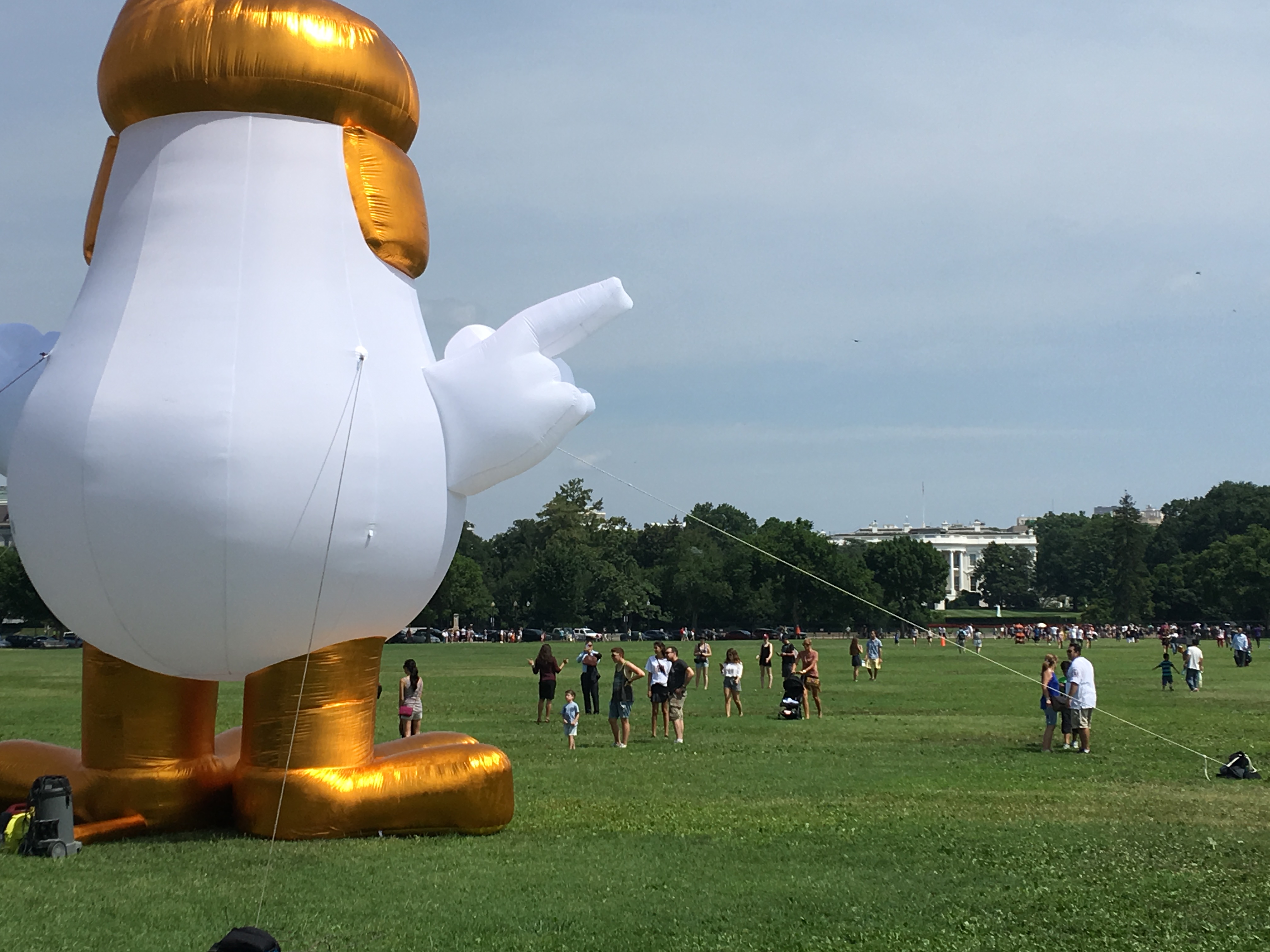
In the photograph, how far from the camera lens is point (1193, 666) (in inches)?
1094

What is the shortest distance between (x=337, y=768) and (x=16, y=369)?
13.0 ft

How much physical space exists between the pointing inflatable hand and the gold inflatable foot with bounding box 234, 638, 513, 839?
63.1 inches

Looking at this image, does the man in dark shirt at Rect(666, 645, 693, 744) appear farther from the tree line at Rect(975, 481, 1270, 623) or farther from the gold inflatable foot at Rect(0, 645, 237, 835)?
the tree line at Rect(975, 481, 1270, 623)

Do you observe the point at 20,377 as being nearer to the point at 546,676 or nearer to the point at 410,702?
the point at 410,702

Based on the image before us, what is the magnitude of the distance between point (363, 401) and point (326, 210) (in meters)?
1.51

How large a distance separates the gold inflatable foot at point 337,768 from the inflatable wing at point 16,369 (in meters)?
2.68

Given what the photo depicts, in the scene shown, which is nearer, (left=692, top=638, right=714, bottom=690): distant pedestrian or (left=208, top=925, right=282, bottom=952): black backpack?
(left=208, top=925, right=282, bottom=952): black backpack

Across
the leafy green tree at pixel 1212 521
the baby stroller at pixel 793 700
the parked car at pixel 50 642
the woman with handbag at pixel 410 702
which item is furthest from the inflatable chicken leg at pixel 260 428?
the leafy green tree at pixel 1212 521

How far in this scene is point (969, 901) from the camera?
8.12 metres

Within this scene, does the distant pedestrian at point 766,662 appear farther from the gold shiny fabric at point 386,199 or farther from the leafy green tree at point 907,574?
the leafy green tree at point 907,574

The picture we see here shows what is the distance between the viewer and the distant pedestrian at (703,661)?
28.4m

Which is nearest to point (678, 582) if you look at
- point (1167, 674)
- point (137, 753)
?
point (1167, 674)

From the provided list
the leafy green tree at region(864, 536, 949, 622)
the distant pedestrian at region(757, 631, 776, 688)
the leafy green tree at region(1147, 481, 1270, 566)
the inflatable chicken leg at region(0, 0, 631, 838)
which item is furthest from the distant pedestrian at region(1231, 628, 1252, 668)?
the leafy green tree at region(1147, 481, 1270, 566)

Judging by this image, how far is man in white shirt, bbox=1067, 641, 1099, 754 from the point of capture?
16.5 metres
